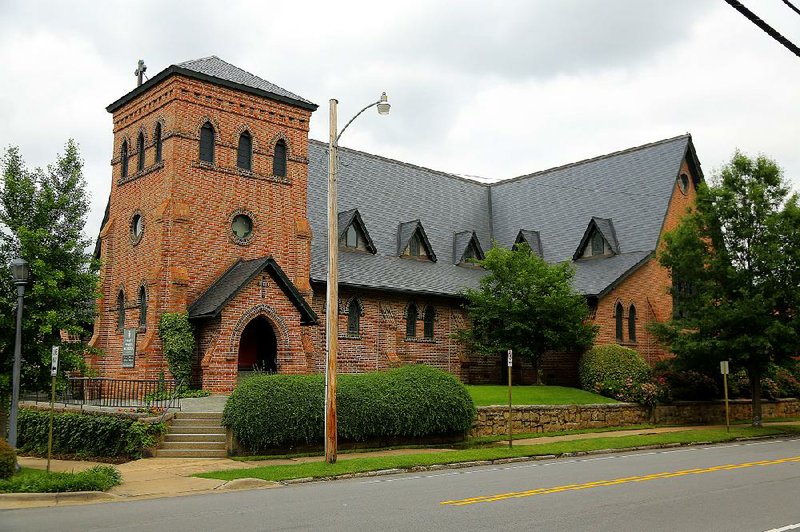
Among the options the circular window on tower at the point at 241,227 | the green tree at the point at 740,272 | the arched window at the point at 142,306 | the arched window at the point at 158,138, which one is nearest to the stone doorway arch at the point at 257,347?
the circular window on tower at the point at 241,227

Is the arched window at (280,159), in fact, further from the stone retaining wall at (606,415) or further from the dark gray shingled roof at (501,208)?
the stone retaining wall at (606,415)

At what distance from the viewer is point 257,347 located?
27734 millimetres

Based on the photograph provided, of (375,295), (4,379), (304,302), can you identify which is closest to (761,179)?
(375,295)

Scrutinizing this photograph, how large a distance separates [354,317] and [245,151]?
24.8ft

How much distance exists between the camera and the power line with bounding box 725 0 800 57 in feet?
26.1

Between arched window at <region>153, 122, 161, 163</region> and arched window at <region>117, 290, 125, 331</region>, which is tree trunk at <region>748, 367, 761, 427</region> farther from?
arched window at <region>117, 290, 125, 331</region>

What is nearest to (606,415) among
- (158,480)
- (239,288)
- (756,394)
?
(756,394)

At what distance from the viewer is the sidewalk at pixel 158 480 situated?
509 inches

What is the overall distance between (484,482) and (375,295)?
17.0m

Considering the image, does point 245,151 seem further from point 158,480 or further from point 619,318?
point 619,318

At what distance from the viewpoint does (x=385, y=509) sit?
1124 cm

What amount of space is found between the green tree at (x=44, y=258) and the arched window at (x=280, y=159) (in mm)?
11259

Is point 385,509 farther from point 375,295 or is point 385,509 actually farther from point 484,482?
point 375,295

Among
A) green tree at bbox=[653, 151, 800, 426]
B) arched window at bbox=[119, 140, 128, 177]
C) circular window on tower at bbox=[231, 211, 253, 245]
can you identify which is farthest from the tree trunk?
arched window at bbox=[119, 140, 128, 177]
